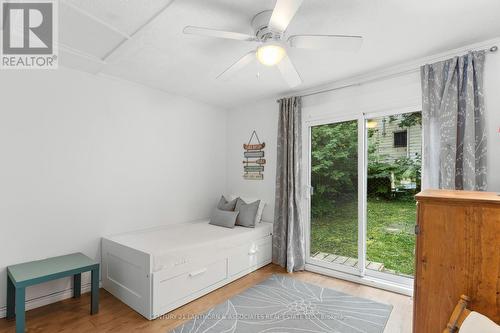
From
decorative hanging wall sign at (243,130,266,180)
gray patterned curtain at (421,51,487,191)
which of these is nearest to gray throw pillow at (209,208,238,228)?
decorative hanging wall sign at (243,130,266,180)

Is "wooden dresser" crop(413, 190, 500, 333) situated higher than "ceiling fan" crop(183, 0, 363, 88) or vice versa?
"ceiling fan" crop(183, 0, 363, 88)

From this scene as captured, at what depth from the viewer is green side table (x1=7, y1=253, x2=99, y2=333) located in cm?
196

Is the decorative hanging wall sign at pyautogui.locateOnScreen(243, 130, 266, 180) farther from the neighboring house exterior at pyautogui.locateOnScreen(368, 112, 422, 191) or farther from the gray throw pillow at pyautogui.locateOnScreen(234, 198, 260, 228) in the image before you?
the neighboring house exterior at pyautogui.locateOnScreen(368, 112, 422, 191)

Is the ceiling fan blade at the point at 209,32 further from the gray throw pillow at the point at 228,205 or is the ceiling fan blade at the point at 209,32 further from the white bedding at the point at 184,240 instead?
the gray throw pillow at the point at 228,205

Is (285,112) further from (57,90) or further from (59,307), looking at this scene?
(59,307)

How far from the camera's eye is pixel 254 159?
159 inches

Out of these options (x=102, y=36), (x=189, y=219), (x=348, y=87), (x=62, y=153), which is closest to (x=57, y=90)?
(x=62, y=153)

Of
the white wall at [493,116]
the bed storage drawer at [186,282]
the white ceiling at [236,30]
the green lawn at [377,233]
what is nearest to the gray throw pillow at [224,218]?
the bed storage drawer at [186,282]

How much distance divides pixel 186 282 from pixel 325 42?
7.98 ft

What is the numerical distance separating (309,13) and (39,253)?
317cm

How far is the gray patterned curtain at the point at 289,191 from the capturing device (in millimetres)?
3395

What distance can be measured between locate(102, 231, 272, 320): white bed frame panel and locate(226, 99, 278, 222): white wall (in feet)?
3.52

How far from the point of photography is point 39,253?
245 centimetres

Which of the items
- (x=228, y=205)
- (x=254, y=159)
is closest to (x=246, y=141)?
(x=254, y=159)
